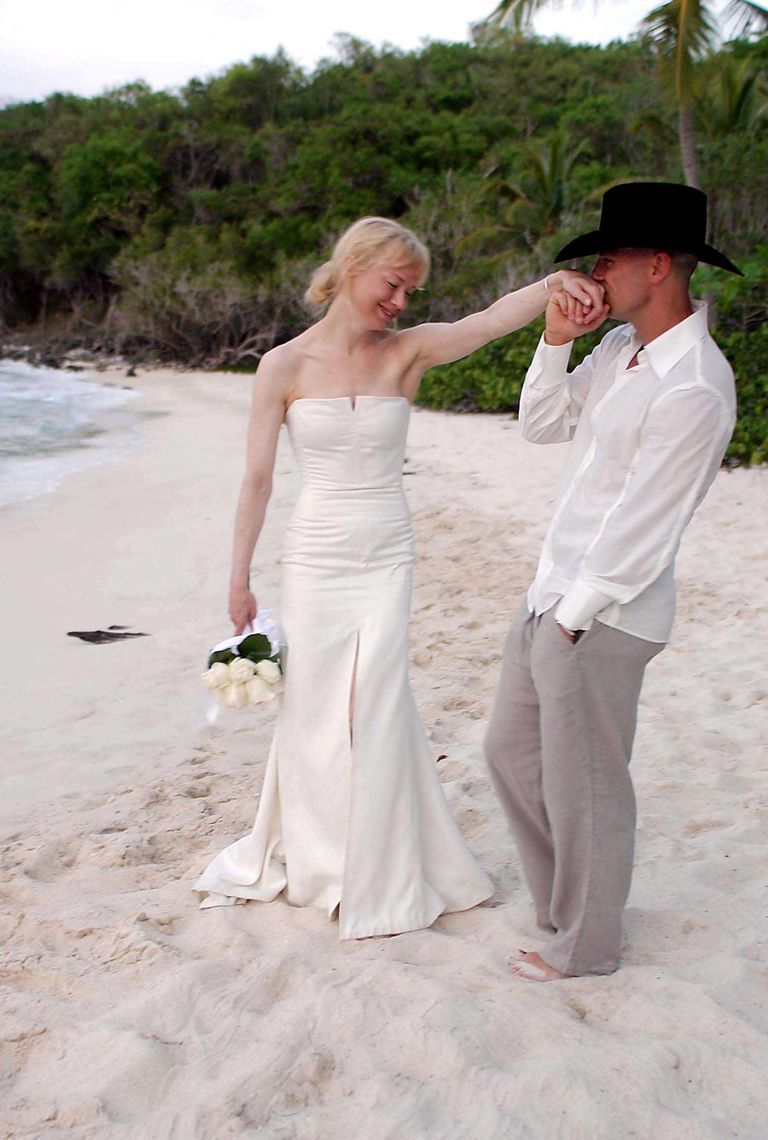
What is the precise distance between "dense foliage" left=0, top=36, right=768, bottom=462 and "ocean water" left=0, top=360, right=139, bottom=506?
5.67 m

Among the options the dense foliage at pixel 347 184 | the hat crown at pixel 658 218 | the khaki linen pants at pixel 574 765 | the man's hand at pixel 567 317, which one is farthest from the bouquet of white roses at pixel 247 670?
the dense foliage at pixel 347 184

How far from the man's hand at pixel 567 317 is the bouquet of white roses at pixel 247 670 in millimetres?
1210

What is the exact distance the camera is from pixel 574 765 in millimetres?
2549

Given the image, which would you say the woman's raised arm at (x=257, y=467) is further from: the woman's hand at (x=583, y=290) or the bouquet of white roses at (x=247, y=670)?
the woman's hand at (x=583, y=290)

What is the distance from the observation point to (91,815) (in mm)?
4031

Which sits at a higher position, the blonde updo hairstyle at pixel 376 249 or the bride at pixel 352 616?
the blonde updo hairstyle at pixel 376 249

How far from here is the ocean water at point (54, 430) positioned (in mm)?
13578

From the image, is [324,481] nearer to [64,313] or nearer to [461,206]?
[461,206]

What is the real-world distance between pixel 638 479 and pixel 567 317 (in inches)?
20.5

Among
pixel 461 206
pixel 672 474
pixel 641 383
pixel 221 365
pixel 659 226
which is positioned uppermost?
pixel 461 206

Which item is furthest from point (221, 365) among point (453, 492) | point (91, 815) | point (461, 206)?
point (91, 815)

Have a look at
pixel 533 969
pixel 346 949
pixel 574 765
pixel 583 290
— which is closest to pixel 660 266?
pixel 583 290

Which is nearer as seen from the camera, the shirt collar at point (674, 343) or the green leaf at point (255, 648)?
the shirt collar at point (674, 343)

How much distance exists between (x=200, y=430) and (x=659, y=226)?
16.1 meters
